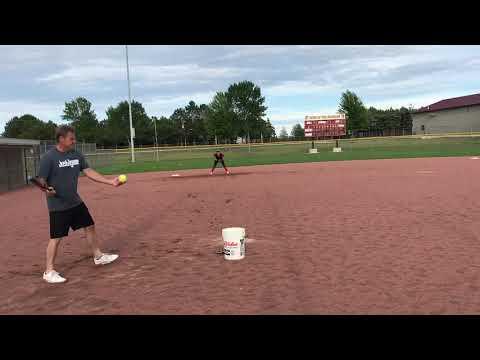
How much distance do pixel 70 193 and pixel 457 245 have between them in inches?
230

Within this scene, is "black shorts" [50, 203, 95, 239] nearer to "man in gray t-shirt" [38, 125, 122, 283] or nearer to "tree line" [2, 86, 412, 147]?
"man in gray t-shirt" [38, 125, 122, 283]

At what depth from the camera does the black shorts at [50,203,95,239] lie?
527cm

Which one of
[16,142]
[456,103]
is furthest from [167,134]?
[16,142]

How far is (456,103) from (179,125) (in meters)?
67.1

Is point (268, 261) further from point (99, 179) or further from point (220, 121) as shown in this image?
point (220, 121)

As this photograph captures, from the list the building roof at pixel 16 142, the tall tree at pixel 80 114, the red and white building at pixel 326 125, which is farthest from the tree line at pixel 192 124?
the building roof at pixel 16 142

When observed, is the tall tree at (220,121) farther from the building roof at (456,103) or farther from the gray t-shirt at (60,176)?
the gray t-shirt at (60,176)

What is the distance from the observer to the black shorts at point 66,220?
5.27 meters

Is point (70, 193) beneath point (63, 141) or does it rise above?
beneath

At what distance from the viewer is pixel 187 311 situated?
163 inches

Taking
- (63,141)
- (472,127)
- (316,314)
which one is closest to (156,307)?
(316,314)

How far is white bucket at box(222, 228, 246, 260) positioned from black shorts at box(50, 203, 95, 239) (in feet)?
6.52

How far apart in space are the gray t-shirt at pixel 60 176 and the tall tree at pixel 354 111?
246 feet
